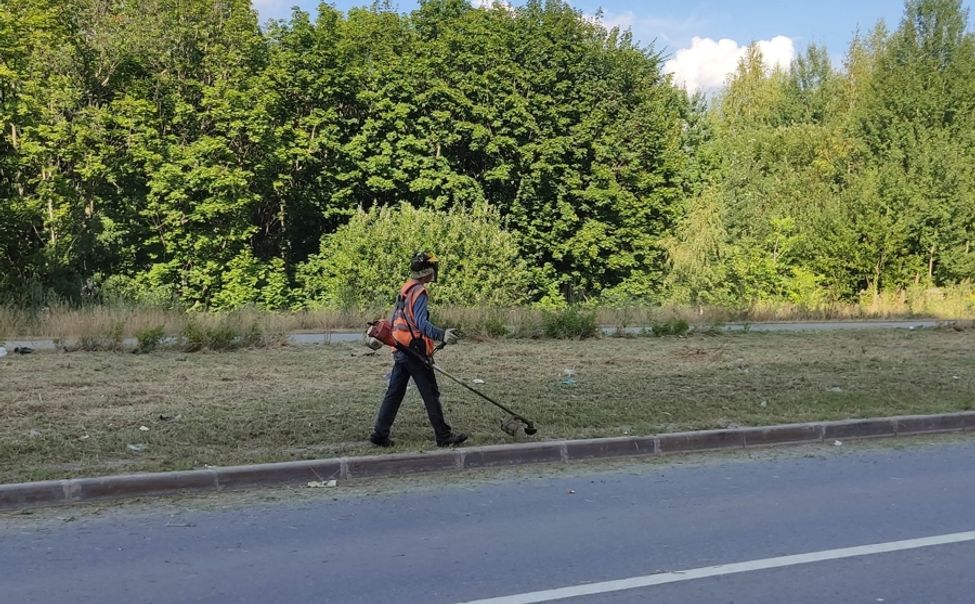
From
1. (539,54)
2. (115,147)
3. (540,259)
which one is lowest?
(540,259)

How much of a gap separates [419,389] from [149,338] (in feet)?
28.2

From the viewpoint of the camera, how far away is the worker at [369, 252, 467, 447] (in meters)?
7.98

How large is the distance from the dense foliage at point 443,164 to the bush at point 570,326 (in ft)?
27.8

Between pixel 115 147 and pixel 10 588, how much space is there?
31193mm

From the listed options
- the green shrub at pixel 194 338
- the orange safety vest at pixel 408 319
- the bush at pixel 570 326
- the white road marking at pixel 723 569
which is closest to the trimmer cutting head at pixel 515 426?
the orange safety vest at pixel 408 319

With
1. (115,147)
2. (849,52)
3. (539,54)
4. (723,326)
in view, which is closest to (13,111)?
(115,147)

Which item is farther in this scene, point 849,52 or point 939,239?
point 849,52

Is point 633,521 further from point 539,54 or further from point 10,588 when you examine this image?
point 539,54

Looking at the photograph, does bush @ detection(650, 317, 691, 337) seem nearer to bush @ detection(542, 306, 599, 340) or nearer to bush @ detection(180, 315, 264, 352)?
bush @ detection(542, 306, 599, 340)

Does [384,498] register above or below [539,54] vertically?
below

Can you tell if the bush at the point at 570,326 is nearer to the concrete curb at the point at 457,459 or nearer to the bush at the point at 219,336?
the bush at the point at 219,336

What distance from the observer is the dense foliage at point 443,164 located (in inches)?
1219

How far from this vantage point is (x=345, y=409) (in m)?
9.97

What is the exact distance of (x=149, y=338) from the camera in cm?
1506
